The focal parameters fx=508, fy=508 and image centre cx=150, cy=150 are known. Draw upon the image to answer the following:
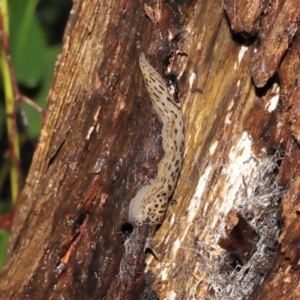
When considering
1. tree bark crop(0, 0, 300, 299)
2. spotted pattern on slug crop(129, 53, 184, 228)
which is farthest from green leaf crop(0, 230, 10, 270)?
spotted pattern on slug crop(129, 53, 184, 228)

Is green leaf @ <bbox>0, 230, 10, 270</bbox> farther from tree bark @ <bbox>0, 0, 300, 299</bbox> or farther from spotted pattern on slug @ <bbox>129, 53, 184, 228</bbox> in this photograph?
spotted pattern on slug @ <bbox>129, 53, 184, 228</bbox>

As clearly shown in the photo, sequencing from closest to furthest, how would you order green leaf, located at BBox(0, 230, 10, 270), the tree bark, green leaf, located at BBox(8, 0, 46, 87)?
the tree bark < green leaf, located at BBox(8, 0, 46, 87) < green leaf, located at BBox(0, 230, 10, 270)

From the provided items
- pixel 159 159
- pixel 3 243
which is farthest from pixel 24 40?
pixel 159 159

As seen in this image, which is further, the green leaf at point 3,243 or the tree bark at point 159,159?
the green leaf at point 3,243

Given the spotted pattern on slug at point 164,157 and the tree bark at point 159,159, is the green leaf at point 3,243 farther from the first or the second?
the spotted pattern on slug at point 164,157

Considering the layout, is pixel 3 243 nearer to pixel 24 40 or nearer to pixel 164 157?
pixel 24 40

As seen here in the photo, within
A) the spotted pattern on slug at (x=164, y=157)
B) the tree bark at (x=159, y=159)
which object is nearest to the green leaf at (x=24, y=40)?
the tree bark at (x=159, y=159)
